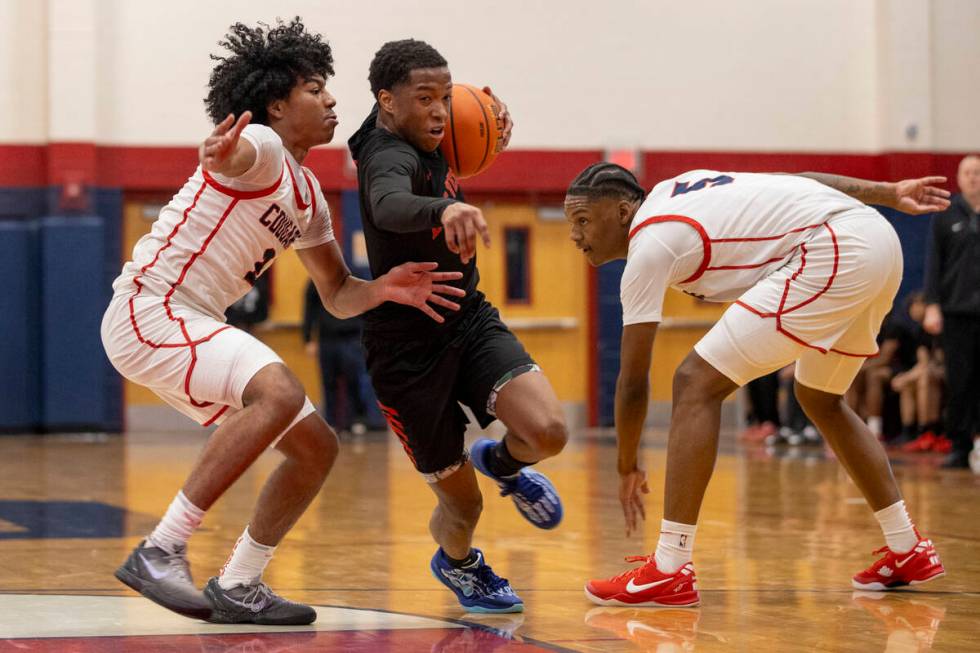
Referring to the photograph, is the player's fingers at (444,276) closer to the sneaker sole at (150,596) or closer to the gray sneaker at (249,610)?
the gray sneaker at (249,610)

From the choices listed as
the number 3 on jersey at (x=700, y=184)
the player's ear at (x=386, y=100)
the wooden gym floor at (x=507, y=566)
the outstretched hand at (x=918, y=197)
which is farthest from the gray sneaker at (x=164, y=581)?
A: the outstretched hand at (x=918, y=197)

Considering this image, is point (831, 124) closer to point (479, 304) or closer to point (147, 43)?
point (147, 43)

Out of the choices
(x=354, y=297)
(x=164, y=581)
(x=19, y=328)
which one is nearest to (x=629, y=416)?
(x=354, y=297)

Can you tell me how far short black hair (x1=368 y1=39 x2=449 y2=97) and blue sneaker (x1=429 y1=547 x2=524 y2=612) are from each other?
5.30ft

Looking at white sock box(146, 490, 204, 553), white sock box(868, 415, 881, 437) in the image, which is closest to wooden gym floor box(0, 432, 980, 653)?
white sock box(146, 490, 204, 553)

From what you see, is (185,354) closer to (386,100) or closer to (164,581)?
(164,581)

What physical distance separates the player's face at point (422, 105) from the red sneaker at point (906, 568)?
2149 millimetres

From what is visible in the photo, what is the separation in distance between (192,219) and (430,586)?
1.69 metres

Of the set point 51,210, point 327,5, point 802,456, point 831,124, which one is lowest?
point 802,456

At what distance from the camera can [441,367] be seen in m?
4.61

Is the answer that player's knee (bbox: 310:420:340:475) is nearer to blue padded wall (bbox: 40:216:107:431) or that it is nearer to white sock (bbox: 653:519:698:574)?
white sock (bbox: 653:519:698:574)

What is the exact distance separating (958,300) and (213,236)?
6.73 metres

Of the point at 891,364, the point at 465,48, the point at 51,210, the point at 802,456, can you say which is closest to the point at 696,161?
the point at 465,48

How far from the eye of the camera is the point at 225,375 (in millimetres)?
4012
